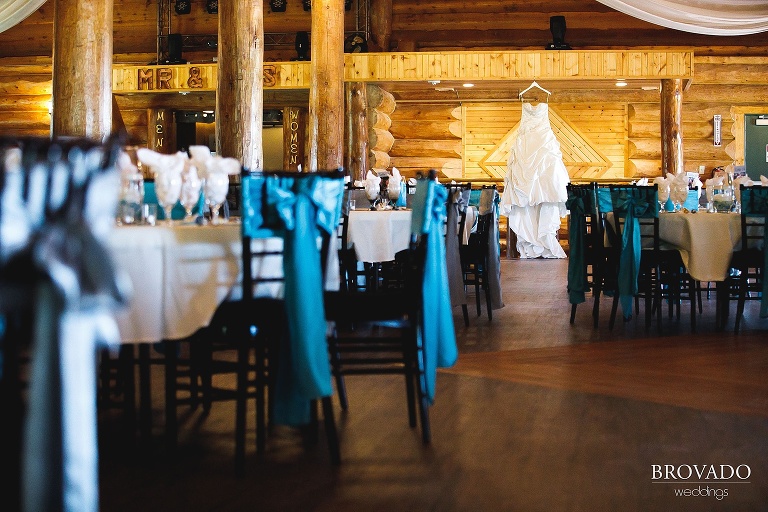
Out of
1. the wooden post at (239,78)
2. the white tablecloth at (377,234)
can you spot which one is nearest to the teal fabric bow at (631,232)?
the white tablecloth at (377,234)

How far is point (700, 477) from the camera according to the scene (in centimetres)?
287

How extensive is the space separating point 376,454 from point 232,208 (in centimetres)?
297

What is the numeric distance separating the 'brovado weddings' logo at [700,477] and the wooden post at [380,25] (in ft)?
40.3

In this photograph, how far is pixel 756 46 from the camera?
14578 millimetres

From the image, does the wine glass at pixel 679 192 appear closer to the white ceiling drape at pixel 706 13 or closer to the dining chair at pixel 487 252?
the dining chair at pixel 487 252

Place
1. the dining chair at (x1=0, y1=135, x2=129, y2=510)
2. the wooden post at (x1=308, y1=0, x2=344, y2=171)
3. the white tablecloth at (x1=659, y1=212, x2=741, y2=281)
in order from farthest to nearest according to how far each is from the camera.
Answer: the wooden post at (x1=308, y1=0, x2=344, y2=171) < the white tablecloth at (x1=659, y1=212, x2=741, y2=281) < the dining chair at (x1=0, y1=135, x2=129, y2=510)

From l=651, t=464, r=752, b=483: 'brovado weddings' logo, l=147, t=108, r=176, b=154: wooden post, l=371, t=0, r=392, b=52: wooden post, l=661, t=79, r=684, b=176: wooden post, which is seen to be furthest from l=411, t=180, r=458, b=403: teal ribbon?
l=147, t=108, r=176, b=154: wooden post

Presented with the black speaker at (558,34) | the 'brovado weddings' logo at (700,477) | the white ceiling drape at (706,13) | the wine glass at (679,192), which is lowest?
the 'brovado weddings' logo at (700,477)

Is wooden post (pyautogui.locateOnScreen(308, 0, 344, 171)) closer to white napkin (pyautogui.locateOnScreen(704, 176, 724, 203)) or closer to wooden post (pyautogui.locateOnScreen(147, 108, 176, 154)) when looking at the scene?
white napkin (pyautogui.locateOnScreen(704, 176, 724, 203))

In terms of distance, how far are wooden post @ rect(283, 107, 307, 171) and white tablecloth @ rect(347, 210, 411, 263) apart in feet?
28.5

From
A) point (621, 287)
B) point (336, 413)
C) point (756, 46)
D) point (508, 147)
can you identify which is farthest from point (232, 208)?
point (756, 46)

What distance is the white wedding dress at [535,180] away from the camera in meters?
12.6

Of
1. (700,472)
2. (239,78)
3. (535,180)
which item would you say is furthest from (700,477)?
(535,180)

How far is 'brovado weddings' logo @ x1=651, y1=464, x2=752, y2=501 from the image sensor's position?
108 inches
